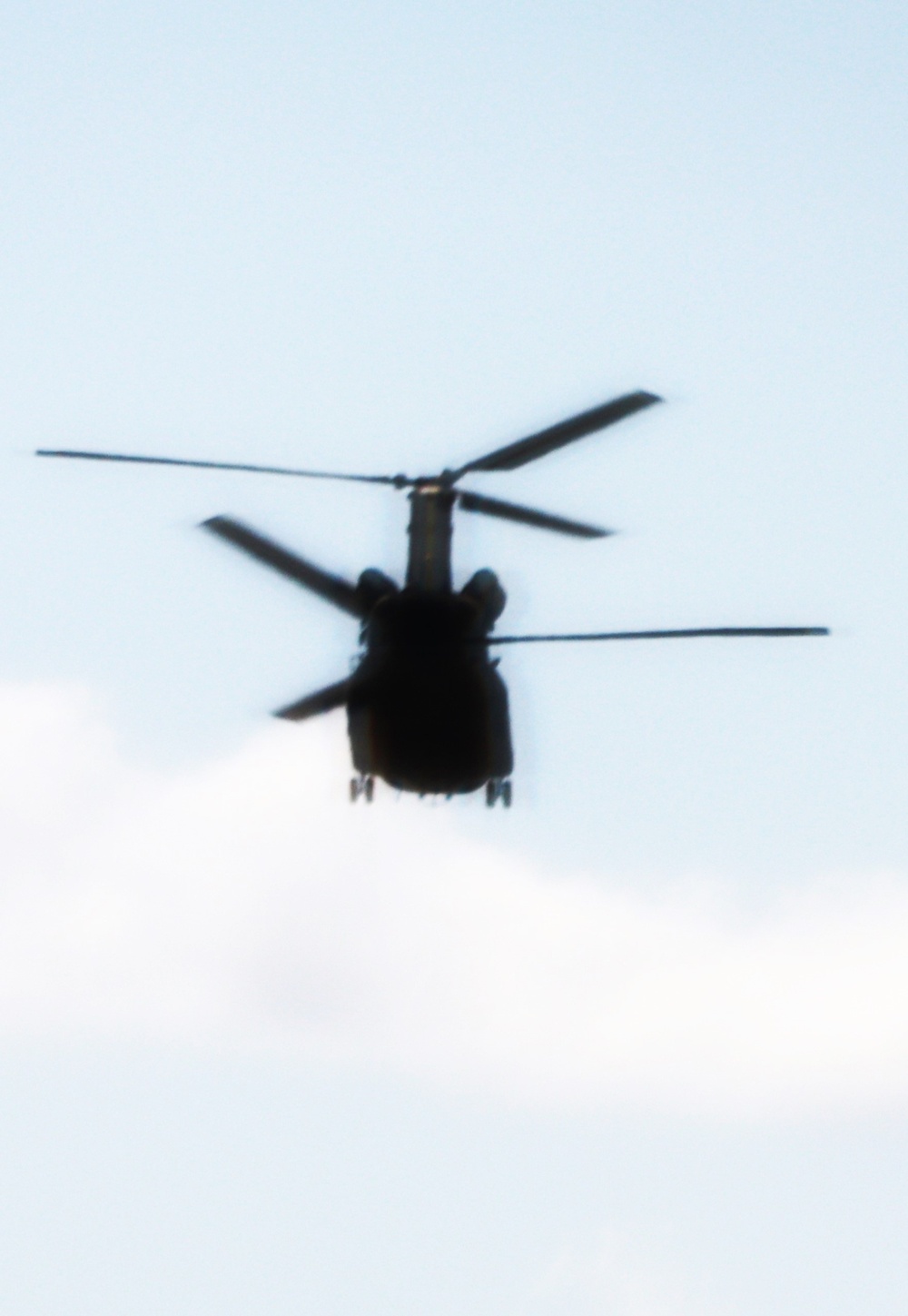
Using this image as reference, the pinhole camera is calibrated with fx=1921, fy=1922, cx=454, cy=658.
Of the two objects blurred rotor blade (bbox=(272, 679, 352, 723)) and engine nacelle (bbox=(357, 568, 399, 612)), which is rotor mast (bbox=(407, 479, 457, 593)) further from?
blurred rotor blade (bbox=(272, 679, 352, 723))

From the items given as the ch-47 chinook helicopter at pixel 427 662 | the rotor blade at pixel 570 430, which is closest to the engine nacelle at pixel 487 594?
the ch-47 chinook helicopter at pixel 427 662

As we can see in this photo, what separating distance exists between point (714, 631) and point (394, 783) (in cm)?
577

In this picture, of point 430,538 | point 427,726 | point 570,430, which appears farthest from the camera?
point 430,538

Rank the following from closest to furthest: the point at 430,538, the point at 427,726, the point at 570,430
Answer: the point at 570,430
the point at 427,726
the point at 430,538

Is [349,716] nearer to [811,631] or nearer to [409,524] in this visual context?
[409,524]

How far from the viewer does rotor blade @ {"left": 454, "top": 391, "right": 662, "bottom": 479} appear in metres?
25.9

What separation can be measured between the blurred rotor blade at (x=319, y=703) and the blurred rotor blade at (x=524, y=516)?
127 inches

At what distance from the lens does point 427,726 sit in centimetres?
2789

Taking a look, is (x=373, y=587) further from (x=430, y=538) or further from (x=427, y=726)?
(x=427, y=726)

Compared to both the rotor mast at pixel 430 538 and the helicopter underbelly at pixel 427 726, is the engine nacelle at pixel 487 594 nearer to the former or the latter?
the rotor mast at pixel 430 538

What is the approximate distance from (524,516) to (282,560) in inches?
145

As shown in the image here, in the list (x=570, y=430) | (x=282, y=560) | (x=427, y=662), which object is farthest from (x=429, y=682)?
(x=570, y=430)

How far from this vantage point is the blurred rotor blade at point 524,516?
28.3 m

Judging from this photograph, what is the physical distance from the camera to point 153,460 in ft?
79.6
